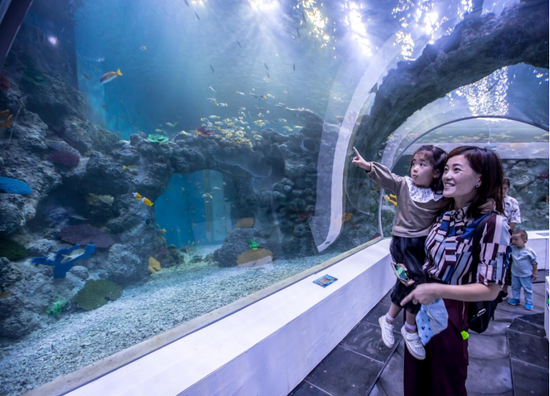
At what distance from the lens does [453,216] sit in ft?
3.22

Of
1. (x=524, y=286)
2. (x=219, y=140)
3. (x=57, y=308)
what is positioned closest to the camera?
(x=57, y=308)

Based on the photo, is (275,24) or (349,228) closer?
(349,228)

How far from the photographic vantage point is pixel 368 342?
192cm

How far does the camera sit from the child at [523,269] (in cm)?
249

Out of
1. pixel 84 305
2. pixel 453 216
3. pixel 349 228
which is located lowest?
pixel 84 305

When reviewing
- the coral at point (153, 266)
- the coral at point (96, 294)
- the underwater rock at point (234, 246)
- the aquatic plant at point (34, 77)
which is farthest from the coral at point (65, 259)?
the aquatic plant at point (34, 77)

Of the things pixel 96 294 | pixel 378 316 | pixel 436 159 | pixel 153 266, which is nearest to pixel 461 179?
pixel 436 159

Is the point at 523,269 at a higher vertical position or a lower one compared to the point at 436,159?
lower

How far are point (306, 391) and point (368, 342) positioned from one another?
82 cm

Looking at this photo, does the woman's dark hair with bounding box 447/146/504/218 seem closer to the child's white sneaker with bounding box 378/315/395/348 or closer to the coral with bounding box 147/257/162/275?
the child's white sneaker with bounding box 378/315/395/348

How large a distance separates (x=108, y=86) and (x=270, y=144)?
4.31 m

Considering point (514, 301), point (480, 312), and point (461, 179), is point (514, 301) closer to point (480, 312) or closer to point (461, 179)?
point (480, 312)

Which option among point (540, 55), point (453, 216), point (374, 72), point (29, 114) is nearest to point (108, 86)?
point (29, 114)

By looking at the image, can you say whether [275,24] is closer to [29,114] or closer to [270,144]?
[270,144]
